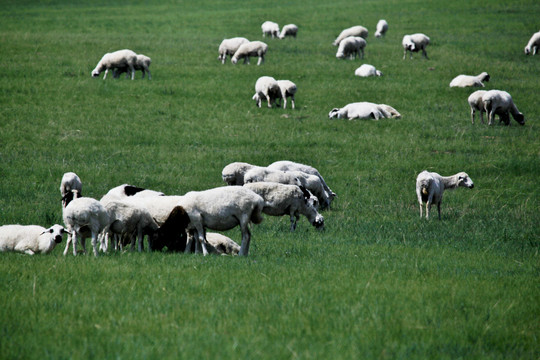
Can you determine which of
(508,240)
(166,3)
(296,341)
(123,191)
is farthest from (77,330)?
(166,3)

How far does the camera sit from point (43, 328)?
6.62 metres

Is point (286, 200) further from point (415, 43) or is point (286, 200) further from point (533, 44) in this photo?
point (533, 44)

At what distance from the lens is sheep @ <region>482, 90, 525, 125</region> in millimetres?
25328

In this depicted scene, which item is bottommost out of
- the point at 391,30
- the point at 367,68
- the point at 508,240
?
the point at 508,240

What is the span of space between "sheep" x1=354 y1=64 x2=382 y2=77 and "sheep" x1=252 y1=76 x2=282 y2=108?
6.47 meters

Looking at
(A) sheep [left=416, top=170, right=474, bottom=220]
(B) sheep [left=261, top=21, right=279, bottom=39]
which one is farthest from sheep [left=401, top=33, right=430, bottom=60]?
(A) sheep [left=416, top=170, right=474, bottom=220]

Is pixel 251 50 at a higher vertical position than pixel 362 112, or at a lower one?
higher

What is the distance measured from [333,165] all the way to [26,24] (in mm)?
35813

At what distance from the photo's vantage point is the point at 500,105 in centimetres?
2547

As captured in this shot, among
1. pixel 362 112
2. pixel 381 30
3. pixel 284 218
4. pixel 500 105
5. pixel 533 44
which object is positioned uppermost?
pixel 381 30

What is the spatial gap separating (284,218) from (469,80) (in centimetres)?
1715

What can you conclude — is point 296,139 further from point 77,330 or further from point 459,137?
point 77,330

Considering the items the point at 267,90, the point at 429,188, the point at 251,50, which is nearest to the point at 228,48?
the point at 251,50

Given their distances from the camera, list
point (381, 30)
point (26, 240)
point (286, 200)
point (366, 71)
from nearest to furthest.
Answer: point (26, 240) → point (286, 200) → point (366, 71) → point (381, 30)
